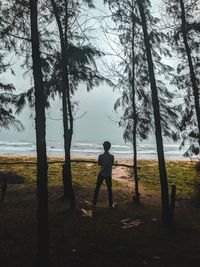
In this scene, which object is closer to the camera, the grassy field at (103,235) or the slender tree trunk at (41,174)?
the slender tree trunk at (41,174)

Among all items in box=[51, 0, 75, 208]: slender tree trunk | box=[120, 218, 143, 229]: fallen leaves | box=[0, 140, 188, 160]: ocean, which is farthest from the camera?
box=[0, 140, 188, 160]: ocean

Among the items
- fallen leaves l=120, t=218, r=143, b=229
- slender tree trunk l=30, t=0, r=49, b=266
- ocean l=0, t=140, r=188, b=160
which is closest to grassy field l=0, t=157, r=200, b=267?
fallen leaves l=120, t=218, r=143, b=229

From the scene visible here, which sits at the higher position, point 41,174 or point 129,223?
point 41,174

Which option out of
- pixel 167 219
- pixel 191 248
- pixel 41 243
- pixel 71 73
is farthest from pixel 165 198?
pixel 71 73

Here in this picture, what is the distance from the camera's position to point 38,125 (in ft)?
12.3

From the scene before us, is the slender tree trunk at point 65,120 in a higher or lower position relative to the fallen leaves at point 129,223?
higher

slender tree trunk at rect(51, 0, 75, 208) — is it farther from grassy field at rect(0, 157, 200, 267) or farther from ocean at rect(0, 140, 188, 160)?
ocean at rect(0, 140, 188, 160)

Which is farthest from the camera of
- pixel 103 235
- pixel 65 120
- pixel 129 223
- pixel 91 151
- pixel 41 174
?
pixel 91 151

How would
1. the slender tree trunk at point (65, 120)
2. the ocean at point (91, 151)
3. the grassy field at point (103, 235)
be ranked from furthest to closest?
the ocean at point (91, 151), the slender tree trunk at point (65, 120), the grassy field at point (103, 235)

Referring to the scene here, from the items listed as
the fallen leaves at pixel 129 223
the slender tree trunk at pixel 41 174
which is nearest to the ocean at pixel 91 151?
the fallen leaves at pixel 129 223

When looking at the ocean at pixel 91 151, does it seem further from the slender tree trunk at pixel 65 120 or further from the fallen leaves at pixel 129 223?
the fallen leaves at pixel 129 223

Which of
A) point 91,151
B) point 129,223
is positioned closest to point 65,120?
point 129,223

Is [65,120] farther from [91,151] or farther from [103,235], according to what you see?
[91,151]

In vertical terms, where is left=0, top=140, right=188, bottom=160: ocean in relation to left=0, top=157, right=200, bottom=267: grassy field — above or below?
below
